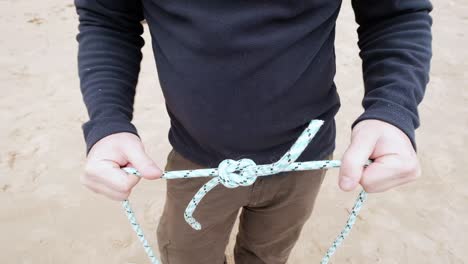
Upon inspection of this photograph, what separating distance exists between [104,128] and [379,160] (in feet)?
1.06

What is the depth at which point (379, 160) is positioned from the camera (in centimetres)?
41


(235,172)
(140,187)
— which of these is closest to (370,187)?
(235,172)

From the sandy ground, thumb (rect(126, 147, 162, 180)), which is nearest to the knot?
thumb (rect(126, 147, 162, 180))

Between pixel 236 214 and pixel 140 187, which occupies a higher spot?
pixel 236 214

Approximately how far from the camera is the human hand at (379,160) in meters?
0.40

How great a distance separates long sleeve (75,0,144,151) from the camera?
476 millimetres

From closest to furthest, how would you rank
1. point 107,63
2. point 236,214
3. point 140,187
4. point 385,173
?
point 385,173
point 107,63
point 236,214
point 140,187

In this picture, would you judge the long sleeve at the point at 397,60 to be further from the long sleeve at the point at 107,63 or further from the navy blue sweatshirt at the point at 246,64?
the long sleeve at the point at 107,63

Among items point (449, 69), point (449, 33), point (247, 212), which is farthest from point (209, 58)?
point (449, 33)

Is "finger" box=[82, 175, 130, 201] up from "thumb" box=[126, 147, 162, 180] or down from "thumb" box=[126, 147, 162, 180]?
down

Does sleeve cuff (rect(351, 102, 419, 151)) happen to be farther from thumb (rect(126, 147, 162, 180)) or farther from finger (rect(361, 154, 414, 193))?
thumb (rect(126, 147, 162, 180))

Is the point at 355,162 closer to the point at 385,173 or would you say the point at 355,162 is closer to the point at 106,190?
the point at 385,173

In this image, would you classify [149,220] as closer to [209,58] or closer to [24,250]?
[24,250]

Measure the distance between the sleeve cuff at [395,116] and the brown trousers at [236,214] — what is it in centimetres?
20
